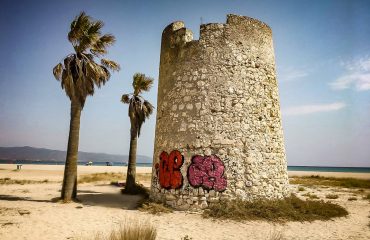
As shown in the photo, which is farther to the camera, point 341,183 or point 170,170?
point 341,183

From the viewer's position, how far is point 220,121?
1017 cm

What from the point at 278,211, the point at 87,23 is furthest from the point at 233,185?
the point at 87,23

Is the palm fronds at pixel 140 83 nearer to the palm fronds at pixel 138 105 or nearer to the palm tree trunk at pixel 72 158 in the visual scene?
the palm fronds at pixel 138 105

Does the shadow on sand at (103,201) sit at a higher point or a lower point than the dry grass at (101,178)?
higher

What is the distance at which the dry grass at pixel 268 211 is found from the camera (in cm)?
892

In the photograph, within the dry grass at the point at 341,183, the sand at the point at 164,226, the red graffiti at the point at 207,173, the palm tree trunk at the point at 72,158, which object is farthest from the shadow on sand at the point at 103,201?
the dry grass at the point at 341,183

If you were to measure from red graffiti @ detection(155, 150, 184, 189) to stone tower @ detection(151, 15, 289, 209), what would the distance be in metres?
0.04

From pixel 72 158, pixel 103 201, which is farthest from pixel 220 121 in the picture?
pixel 103 201

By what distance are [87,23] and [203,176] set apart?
9.13 metres

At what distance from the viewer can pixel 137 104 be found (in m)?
18.3

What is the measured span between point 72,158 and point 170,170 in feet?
16.8

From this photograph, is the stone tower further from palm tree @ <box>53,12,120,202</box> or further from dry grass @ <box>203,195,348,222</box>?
palm tree @ <box>53,12,120,202</box>

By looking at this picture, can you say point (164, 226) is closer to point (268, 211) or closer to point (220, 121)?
point (268, 211)

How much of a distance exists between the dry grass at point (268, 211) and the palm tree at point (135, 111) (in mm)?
8903
